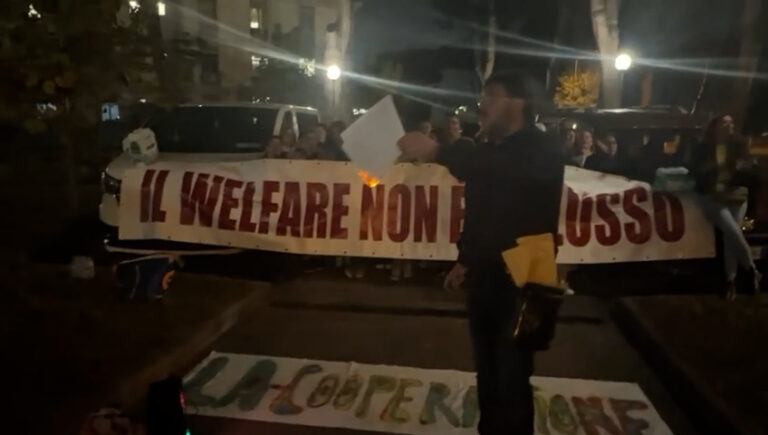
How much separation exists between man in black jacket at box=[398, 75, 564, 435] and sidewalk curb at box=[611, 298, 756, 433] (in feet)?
4.71

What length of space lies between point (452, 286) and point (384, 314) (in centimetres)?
278

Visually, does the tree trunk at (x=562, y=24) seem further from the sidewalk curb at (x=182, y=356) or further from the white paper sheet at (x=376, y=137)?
the white paper sheet at (x=376, y=137)

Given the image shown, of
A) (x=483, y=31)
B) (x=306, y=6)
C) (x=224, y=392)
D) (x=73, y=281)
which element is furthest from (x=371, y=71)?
(x=224, y=392)

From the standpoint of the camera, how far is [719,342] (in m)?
5.87

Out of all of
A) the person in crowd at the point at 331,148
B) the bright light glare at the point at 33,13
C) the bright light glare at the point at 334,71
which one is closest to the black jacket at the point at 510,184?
the bright light glare at the point at 33,13

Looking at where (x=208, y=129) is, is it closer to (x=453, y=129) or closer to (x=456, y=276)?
(x=453, y=129)

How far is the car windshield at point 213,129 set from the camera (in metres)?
9.04

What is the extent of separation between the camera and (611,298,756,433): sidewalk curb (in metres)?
4.54

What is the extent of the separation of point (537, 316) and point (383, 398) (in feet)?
5.42

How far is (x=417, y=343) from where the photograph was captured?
19.9 ft

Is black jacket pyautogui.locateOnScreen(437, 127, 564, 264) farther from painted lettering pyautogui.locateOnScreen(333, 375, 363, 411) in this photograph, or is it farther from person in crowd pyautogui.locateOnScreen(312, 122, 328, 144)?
person in crowd pyautogui.locateOnScreen(312, 122, 328, 144)

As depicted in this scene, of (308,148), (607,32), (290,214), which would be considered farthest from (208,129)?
(607,32)

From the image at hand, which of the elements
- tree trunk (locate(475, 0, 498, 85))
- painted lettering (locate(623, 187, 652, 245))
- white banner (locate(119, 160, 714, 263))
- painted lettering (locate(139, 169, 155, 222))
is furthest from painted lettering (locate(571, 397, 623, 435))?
tree trunk (locate(475, 0, 498, 85))

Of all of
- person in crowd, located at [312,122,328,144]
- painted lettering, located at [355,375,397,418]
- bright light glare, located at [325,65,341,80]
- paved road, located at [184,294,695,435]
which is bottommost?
paved road, located at [184,294,695,435]
